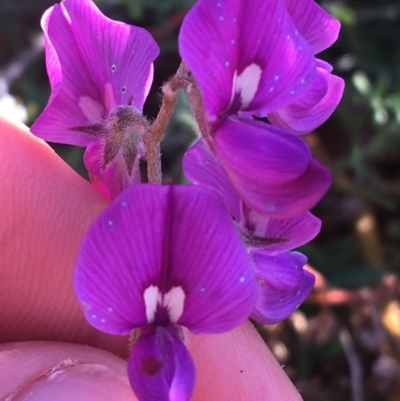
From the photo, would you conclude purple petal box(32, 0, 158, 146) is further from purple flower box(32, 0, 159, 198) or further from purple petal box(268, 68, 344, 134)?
purple petal box(268, 68, 344, 134)

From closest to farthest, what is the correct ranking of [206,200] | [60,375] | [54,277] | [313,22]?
1. [206,200]
2. [313,22]
3. [60,375]
4. [54,277]

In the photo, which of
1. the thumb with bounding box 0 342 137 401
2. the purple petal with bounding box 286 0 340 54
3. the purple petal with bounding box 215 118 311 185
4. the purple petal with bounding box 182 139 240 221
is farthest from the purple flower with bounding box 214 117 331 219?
the thumb with bounding box 0 342 137 401

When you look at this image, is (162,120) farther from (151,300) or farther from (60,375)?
(60,375)

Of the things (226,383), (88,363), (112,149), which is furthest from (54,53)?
(226,383)

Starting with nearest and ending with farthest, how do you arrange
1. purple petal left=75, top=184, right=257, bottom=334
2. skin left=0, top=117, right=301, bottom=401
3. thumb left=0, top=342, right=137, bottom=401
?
1. purple petal left=75, top=184, right=257, bottom=334
2. thumb left=0, top=342, right=137, bottom=401
3. skin left=0, top=117, right=301, bottom=401

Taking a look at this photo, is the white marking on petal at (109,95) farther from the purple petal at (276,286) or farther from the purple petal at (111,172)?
the purple petal at (276,286)

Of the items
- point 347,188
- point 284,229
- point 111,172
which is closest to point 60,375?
point 111,172

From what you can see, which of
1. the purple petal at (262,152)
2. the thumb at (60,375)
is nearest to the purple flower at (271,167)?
the purple petal at (262,152)

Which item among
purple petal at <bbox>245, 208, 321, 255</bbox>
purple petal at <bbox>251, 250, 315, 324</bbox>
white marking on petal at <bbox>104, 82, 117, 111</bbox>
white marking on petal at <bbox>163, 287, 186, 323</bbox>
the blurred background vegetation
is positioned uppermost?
white marking on petal at <bbox>104, 82, 117, 111</bbox>

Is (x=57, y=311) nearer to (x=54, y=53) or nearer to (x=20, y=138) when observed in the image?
(x=20, y=138)
